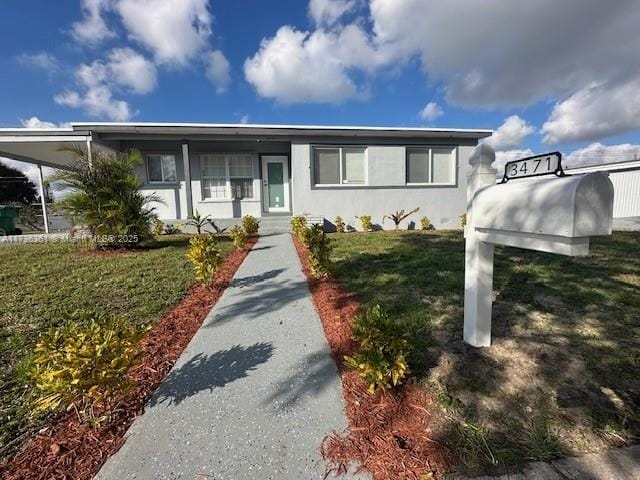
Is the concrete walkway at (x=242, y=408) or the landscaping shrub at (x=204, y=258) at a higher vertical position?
the landscaping shrub at (x=204, y=258)

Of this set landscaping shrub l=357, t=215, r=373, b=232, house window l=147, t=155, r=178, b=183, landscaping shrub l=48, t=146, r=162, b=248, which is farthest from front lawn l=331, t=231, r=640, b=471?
house window l=147, t=155, r=178, b=183

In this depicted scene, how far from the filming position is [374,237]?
31.1 ft

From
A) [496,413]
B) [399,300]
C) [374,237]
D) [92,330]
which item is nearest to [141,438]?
[92,330]

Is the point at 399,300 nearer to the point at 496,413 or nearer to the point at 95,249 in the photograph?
the point at 496,413

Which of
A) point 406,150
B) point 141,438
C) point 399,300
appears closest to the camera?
point 141,438

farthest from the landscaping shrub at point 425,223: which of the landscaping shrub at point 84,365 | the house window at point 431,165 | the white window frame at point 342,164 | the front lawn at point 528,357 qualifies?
the landscaping shrub at point 84,365

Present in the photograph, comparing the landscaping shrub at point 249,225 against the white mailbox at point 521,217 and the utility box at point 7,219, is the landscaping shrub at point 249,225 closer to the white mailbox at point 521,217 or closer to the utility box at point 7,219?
the white mailbox at point 521,217

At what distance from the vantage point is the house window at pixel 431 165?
11.9m

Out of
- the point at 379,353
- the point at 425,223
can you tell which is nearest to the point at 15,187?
the point at 425,223

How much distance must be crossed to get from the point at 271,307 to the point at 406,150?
957 centimetres

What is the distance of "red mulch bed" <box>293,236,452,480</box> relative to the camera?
5.06 feet

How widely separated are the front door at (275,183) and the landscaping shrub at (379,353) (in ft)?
34.8

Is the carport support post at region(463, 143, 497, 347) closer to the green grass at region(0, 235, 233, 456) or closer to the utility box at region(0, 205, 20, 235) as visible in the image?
the green grass at region(0, 235, 233, 456)

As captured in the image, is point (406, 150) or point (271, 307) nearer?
point (271, 307)
